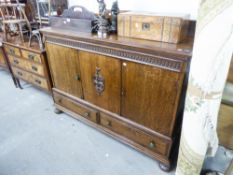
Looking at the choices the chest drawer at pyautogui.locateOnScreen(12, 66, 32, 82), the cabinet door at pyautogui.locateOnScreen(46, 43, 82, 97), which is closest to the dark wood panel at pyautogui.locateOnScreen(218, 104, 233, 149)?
the cabinet door at pyautogui.locateOnScreen(46, 43, 82, 97)

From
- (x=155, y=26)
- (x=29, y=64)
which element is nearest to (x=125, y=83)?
(x=155, y=26)

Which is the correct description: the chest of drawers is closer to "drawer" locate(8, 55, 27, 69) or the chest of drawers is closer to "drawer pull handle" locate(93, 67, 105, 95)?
"drawer" locate(8, 55, 27, 69)

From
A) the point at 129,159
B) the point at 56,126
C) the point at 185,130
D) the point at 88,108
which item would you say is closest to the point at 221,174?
the point at 185,130

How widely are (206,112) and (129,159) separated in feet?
2.92

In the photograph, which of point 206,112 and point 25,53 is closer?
point 206,112

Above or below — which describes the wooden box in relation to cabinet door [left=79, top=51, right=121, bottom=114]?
above

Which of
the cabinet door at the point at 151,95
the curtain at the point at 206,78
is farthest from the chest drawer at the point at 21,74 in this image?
the curtain at the point at 206,78

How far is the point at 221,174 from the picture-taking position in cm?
116

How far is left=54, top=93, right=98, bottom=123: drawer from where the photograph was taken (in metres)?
1.65

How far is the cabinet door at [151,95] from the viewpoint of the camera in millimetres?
1057

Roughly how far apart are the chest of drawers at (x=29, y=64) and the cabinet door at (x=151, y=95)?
1.11 meters

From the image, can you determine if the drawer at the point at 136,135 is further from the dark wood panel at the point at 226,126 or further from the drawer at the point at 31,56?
the drawer at the point at 31,56

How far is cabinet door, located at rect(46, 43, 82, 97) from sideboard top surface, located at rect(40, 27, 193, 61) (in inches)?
6.6

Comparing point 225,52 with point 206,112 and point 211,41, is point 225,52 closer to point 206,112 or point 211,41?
point 211,41
